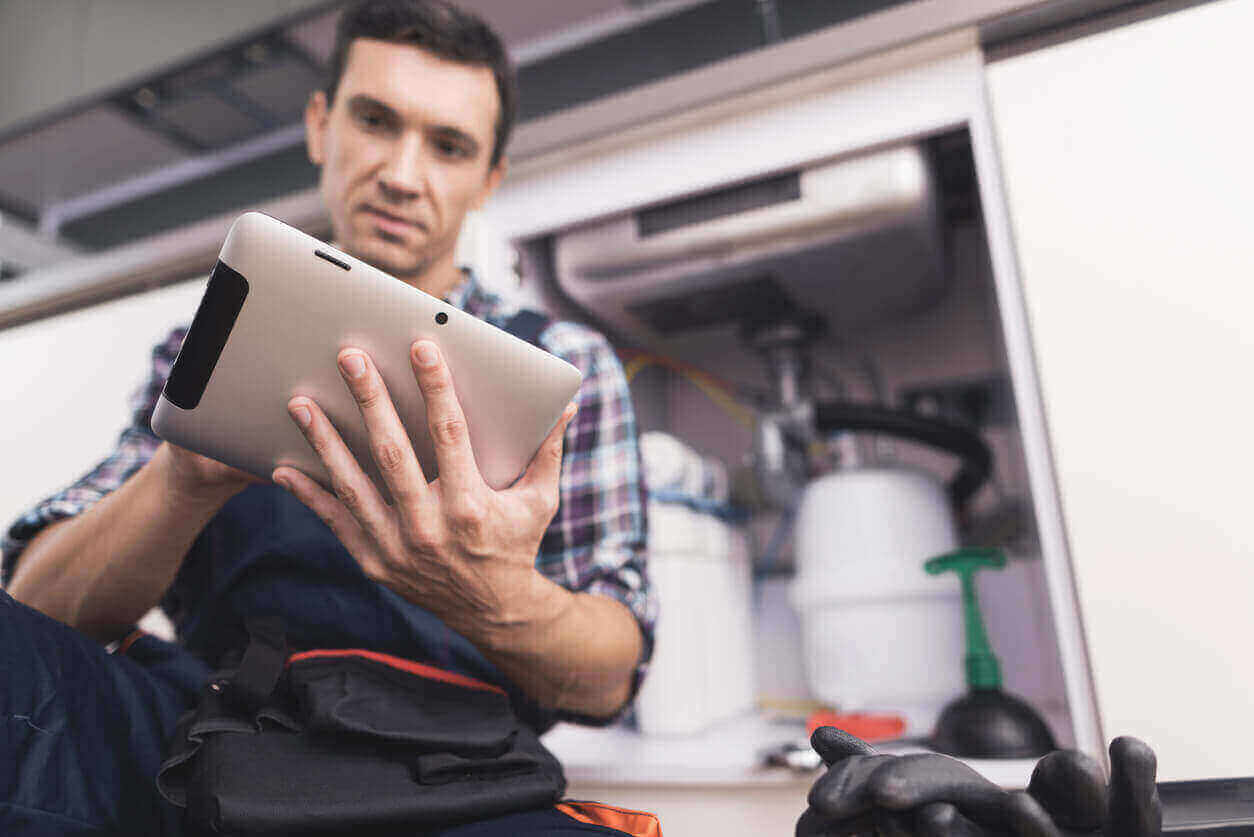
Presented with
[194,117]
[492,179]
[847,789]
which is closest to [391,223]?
[492,179]

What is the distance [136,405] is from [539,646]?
48 centimetres

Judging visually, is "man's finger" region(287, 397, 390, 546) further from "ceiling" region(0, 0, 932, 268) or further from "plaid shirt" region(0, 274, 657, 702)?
"ceiling" region(0, 0, 932, 268)

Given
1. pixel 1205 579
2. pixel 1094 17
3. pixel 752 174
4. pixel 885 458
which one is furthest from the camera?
pixel 885 458

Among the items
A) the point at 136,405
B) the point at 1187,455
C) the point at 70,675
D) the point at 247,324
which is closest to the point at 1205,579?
the point at 1187,455

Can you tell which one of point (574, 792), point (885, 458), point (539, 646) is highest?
point (885, 458)

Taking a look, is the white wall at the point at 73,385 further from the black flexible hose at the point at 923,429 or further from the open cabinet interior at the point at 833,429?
the black flexible hose at the point at 923,429

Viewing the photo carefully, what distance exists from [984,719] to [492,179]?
675mm

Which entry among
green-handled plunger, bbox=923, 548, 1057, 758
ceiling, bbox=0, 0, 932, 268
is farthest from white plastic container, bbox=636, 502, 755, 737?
ceiling, bbox=0, 0, 932, 268

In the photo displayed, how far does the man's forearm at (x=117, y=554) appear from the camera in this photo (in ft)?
1.69

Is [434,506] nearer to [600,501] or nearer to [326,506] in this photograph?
[326,506]

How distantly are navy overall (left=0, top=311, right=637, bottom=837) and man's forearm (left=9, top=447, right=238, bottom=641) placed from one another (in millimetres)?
39

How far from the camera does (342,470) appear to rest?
1.36ft

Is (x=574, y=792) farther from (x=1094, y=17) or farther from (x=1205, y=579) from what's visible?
(x=1094, y=17)

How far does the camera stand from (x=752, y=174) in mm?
716
